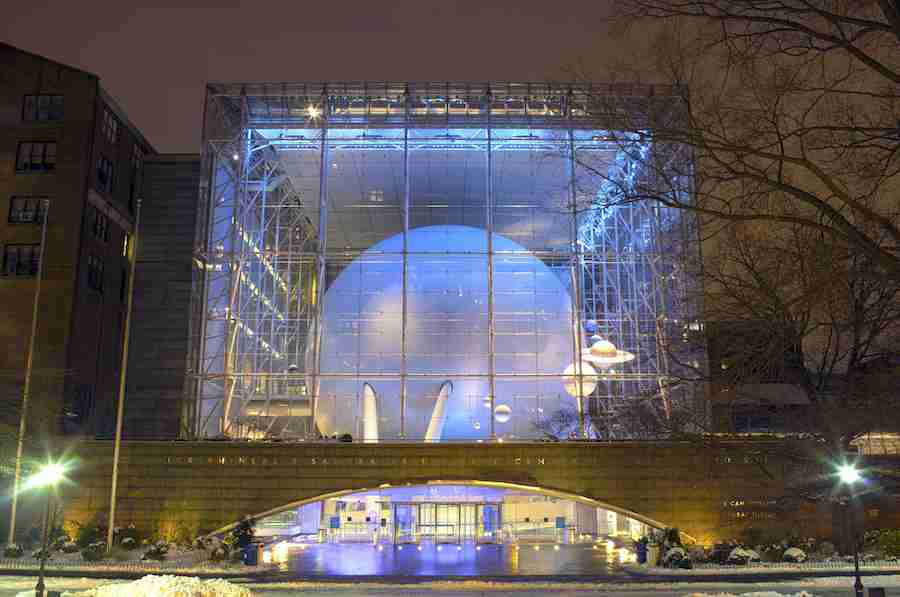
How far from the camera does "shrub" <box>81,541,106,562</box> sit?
26516mm

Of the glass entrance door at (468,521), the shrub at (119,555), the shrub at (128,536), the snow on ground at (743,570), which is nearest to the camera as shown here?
the snow on ground at (743,570)

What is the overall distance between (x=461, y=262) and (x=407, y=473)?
12279 mm

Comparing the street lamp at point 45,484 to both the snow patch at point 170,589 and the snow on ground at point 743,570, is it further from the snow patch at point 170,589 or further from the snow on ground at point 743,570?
the snow on ground at point 743,570

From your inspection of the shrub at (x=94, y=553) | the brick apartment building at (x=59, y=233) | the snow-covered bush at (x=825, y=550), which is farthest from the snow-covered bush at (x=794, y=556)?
the brick apartment building at (x=59, y=233)

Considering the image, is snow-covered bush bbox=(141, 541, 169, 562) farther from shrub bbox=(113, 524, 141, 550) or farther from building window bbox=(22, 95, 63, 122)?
building window bbox=(22, 95, 63, 122)

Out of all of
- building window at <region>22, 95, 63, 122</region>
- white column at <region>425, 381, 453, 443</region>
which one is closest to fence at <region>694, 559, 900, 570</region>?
white column at <region>425, 381, 453, 443</region>

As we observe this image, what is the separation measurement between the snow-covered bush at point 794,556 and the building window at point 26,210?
32094 millimetres

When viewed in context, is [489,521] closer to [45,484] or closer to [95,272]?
[45,484]

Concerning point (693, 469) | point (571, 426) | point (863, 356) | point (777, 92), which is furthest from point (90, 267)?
point (777, 92)

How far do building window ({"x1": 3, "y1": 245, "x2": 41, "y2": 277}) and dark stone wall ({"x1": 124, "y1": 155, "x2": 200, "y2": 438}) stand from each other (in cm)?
949

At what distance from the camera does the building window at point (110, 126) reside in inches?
1576

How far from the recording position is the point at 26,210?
37.3 metres

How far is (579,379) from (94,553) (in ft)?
64.5

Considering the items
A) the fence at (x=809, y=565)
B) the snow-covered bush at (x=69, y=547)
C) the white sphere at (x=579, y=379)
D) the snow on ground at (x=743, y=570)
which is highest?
the white sphere at (x=579, y=379)
